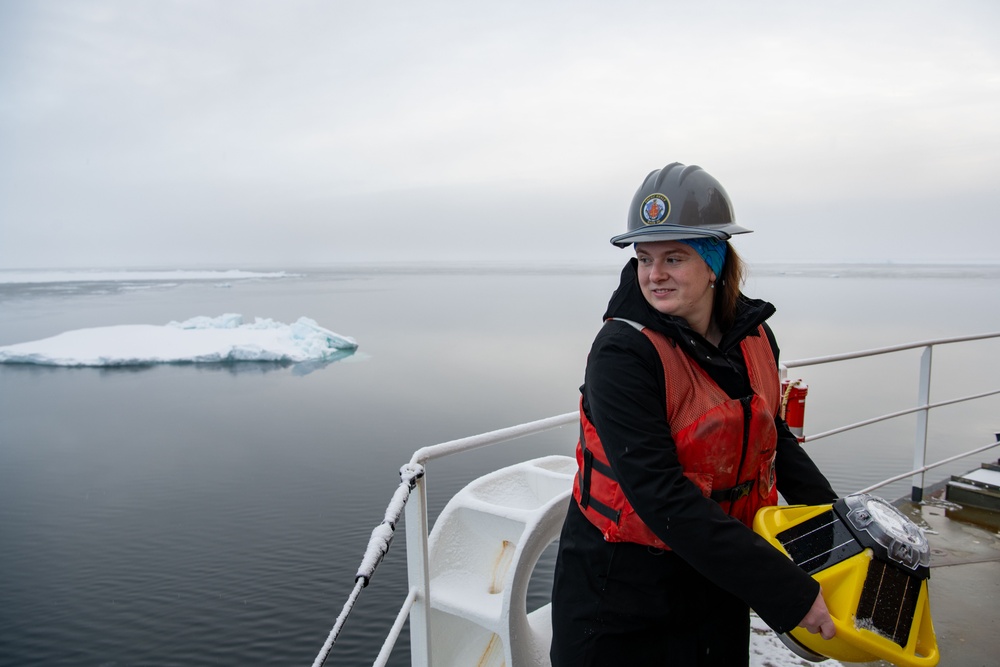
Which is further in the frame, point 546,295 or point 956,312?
point 546,295

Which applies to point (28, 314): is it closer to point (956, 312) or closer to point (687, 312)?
point (687, 312)

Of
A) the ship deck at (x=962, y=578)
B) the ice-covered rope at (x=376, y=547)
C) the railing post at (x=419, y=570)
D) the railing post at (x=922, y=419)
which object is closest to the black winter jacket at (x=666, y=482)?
the ice-covered rope at (x=376, y=547)

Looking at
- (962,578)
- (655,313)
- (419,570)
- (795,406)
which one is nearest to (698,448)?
(655,313)

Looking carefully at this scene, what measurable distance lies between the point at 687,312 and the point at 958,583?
2329mm

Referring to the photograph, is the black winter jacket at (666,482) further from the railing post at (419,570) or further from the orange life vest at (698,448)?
the railing post at (419,570)

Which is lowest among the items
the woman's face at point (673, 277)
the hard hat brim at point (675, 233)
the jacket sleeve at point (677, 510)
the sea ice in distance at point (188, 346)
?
the sea ice in distance at point (188, 346)

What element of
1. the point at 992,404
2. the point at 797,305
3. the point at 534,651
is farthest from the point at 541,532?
the point at 797,305

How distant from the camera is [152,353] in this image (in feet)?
71.5

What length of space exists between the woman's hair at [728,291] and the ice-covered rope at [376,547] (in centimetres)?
71

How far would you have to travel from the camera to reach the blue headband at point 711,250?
1.16 m

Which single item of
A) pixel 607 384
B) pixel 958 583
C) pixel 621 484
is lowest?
pixel 958 583

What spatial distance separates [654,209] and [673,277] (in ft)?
0.41

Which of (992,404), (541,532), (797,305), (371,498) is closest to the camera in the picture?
(541,532)

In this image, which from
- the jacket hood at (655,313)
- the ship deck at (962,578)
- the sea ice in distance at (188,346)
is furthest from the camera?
the sea ice in distance at (188,346)
